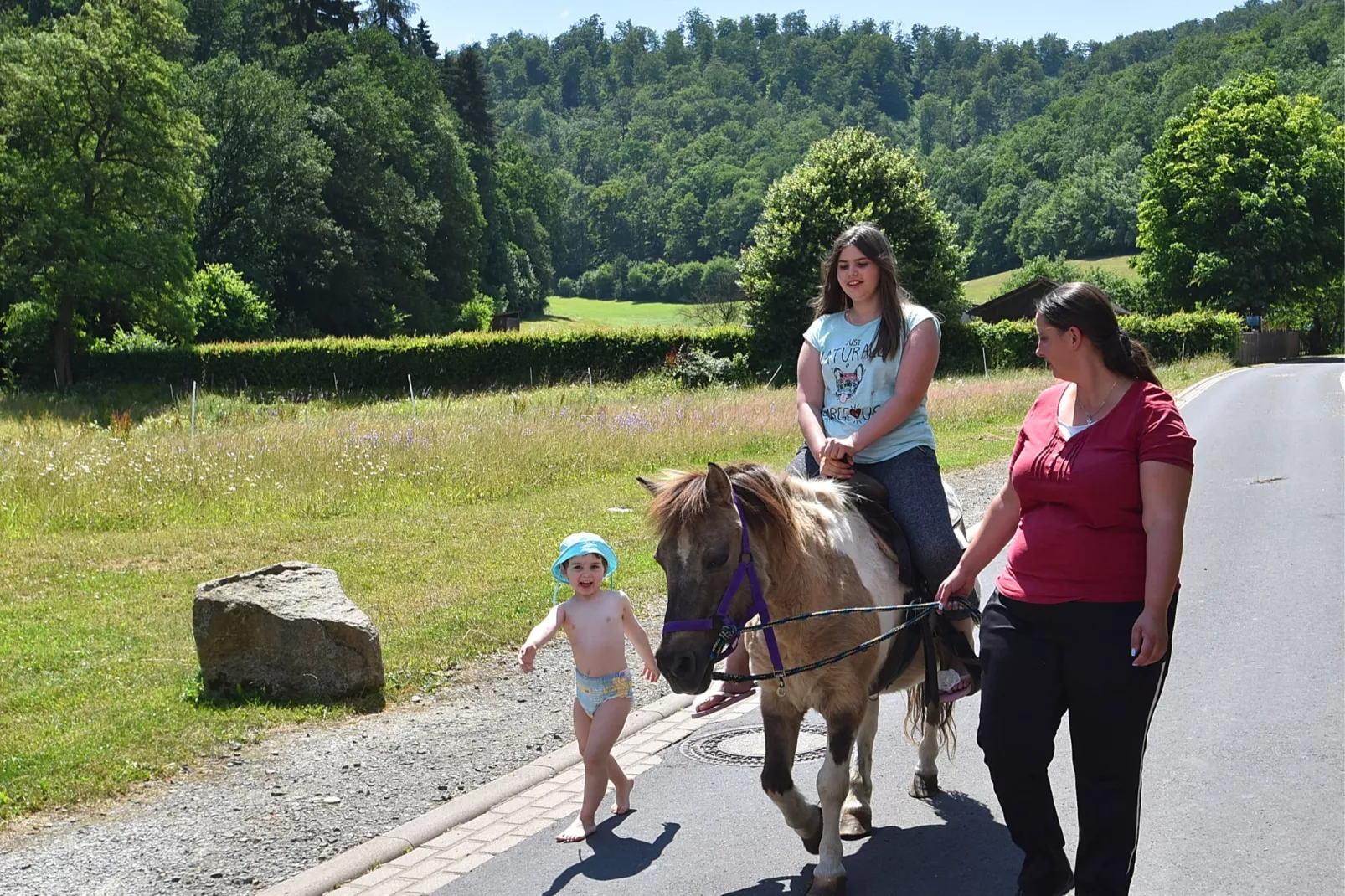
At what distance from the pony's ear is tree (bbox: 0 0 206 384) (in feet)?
159

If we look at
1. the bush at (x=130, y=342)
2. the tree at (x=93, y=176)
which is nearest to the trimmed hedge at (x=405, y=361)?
the bush at (x=130, y=342)

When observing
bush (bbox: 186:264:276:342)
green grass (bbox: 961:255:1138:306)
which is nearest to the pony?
bush (bbox: 186:264:276:342)

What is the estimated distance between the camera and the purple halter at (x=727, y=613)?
13.7 ft

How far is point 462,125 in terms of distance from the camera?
310ft

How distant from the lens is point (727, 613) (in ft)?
14.1

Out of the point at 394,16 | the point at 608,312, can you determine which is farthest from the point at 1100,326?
the point at 608,312

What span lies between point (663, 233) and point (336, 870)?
15184cm

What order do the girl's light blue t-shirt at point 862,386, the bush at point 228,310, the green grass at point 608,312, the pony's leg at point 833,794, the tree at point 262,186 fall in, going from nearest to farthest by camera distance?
the pony's leg at point 833,794, the girl's light blue t-shirt at point 862,386, the bush at point 228,310, the tree at point 262,186, the green grass at point 608,312

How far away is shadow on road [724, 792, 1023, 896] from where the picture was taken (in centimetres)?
488

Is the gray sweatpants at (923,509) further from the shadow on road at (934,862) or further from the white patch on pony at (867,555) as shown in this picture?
the shadow on road at (934,862)

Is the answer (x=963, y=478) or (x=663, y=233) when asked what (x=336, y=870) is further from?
(x=663, y=233)

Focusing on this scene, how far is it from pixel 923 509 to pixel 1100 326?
4.47 feet

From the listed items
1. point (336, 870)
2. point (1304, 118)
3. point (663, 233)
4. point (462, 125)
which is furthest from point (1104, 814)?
point (663, 233)

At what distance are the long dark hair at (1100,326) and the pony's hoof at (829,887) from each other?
7.05ft
